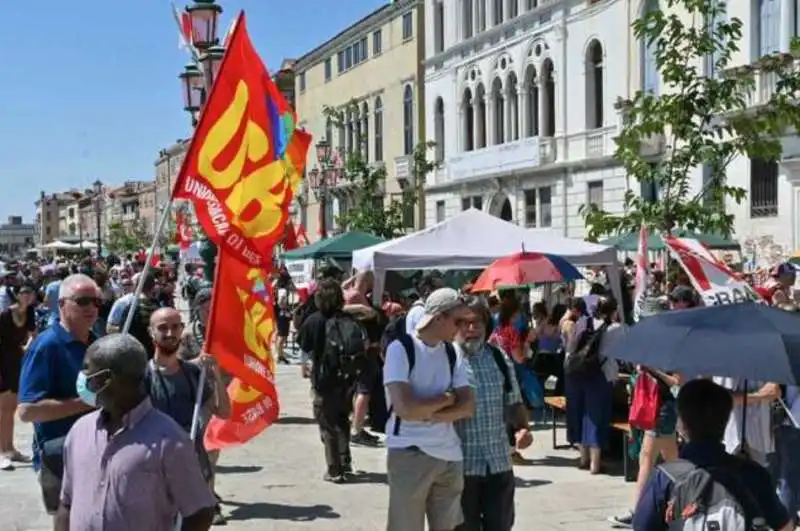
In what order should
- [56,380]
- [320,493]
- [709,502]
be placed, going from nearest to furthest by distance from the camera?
[709,502]
[56,380]
[320,493]

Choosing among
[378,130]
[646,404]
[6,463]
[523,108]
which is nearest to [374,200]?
[523,108]

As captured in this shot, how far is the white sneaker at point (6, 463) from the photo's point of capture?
991cm

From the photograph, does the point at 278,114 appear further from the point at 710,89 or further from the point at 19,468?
the point at 710,89

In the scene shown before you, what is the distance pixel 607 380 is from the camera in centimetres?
972

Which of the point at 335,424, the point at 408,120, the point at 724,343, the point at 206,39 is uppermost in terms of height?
the point at 408,120

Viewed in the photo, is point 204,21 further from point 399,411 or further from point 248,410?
point 399,411

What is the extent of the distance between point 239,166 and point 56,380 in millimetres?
1437

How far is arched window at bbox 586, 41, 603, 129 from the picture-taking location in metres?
31.9

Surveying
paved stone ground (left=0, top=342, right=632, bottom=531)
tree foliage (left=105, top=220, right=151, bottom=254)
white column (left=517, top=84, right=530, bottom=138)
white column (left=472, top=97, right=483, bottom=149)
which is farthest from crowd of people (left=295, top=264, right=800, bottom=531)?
tree foliage (left=105, top=220, right=151, bottom=254)

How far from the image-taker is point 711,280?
812 centimetres

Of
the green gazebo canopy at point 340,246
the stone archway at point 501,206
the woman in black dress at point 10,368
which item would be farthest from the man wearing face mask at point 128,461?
the stone archway at point 501,206

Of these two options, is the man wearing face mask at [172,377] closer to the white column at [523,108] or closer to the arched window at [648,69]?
the arched window at [648,69]

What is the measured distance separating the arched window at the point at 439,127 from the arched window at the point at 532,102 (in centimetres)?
759

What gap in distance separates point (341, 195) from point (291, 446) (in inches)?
1603
